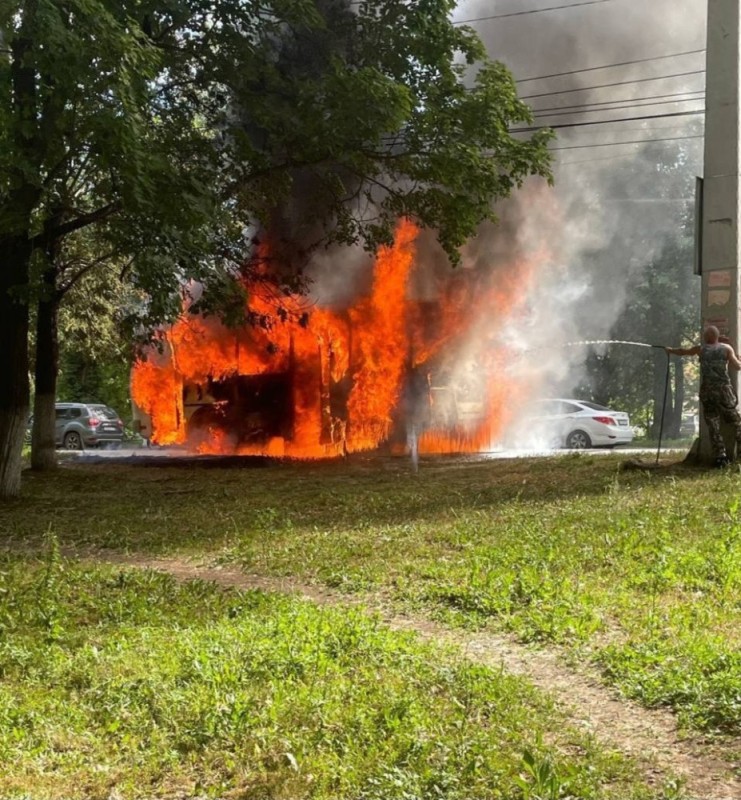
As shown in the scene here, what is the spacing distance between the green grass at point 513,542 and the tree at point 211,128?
3.33m

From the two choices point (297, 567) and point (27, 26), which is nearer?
point (297, 567)

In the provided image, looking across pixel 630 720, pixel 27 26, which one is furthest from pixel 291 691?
pixel 27 26

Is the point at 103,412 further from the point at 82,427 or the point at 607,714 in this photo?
the point at 607,714

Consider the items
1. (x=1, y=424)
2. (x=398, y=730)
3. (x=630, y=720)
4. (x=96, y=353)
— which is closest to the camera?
(x=398, y=730)

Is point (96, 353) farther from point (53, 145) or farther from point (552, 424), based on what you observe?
point (53, 145)

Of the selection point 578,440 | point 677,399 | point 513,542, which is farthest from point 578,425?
point 513,542

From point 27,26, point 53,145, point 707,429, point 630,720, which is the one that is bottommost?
point 630,720

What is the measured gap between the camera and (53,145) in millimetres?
12133

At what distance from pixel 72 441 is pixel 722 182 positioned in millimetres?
26118

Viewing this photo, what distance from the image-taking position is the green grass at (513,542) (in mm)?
5629

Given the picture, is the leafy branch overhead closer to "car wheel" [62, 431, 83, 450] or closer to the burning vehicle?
the burning vehicle

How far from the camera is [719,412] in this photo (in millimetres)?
14109

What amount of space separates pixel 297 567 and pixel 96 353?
20238 mm

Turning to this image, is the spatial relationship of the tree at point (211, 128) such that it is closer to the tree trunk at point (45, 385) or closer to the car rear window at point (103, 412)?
the tree trunk at point (45, 385)
